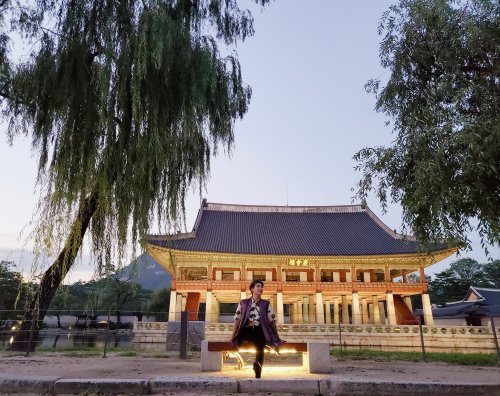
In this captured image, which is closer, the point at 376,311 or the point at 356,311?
the point at 356,311

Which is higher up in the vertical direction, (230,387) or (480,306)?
(480,306)

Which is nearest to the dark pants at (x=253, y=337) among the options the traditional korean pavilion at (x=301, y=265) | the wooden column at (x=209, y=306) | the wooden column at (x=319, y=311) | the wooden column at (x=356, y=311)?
the traditional korean pavilion at (x=301, y=265)

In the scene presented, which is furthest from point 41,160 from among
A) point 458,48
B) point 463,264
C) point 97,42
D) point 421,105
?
point 463,264

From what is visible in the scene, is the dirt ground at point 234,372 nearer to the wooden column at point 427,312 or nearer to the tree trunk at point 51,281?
the tree trunk at point 51,281

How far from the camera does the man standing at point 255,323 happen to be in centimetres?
454

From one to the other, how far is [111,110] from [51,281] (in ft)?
14.2

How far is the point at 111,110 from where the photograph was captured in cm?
577

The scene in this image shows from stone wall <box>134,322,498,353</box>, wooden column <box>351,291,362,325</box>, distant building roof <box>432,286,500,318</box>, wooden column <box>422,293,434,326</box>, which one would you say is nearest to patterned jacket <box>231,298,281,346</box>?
stone wall <box>134,322,498,353</box>

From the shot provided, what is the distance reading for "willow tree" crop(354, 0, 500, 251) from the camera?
484 centimetres

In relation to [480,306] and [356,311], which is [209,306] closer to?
[356,311]

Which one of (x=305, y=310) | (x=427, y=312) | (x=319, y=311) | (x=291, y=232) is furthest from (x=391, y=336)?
(x=305, y=310)

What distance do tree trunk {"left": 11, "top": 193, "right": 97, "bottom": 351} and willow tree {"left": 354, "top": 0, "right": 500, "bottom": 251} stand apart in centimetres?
479

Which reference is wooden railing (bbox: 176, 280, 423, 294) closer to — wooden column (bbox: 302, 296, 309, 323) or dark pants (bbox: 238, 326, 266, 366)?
wooden column (bbox: 302, 296, 309, 323)

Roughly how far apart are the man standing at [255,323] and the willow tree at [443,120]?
2.63 metres
